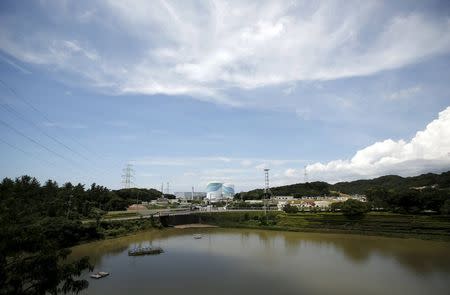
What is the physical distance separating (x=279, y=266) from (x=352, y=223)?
31526 mm

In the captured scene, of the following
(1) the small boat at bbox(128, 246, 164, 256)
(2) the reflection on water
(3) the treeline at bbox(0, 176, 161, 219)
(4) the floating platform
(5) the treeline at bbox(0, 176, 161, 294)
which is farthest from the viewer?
(3) the treeline at bbox(0, 176, 161, 219)

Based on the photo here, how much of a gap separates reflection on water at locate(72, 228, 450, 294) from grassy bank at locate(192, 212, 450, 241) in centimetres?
283

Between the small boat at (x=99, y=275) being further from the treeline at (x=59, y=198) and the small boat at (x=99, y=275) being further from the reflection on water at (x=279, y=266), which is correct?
the treeline at (x=59, y=198)

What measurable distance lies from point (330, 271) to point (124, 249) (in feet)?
102

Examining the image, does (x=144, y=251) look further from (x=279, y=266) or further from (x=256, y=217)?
(x=256, y=217)

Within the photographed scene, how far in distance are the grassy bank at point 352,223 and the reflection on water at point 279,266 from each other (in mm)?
2830

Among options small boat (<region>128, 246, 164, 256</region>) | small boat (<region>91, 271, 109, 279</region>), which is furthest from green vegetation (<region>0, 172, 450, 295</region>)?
small boat (<region>128, 246, 164, 256</region>)

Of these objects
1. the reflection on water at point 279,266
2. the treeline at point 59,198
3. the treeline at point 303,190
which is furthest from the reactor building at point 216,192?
the reflection on water at point 279,266

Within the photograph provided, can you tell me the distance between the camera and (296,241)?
53.9 metres

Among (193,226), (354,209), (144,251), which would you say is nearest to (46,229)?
(144,251)

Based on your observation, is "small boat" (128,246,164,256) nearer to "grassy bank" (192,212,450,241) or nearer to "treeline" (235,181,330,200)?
"grassy bank" (192,212,450,241)

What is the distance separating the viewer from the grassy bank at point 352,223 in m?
52.2

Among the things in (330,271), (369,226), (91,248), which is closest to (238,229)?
(369,226)

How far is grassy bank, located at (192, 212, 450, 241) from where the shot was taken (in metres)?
52.2
